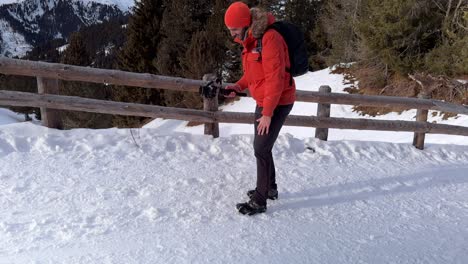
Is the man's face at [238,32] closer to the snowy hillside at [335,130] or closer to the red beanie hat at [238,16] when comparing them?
the red beanie hat at [238,16]

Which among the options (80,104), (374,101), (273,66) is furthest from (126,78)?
(374,101)

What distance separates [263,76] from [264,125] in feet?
1.42

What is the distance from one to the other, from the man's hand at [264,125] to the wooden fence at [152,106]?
7.19 ft

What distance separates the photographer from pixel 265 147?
3729mm

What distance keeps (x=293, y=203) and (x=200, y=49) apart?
64.0 feet

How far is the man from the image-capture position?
10.9 ft

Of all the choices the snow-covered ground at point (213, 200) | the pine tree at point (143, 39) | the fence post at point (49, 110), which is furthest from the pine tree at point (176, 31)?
the snow-covered ground at point (213, 200)

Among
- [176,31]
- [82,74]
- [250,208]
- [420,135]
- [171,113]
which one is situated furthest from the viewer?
[176,31]

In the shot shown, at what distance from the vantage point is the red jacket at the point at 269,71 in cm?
330

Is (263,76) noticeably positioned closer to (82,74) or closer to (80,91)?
(82,74)

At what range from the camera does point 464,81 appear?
13.1 m

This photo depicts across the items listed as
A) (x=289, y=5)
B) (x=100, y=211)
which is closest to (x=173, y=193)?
(x=100, y=211)

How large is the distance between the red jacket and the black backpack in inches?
2.0

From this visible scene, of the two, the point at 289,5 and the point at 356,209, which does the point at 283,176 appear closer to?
the point at 356,209
